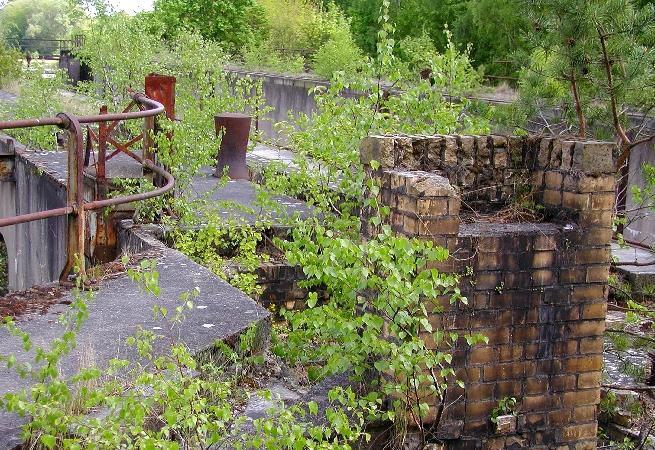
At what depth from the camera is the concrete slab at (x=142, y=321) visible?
473cm

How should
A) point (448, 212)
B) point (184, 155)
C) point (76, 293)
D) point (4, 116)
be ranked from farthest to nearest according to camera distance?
point (4, 116) → point (184, 155) → point (448, 212) → point (76, 293)

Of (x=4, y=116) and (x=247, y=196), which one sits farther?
(x=4, y=116)

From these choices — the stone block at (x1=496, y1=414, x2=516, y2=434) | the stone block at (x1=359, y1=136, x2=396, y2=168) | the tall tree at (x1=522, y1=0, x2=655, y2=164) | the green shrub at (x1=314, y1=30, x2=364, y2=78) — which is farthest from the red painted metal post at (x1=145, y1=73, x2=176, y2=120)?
the green shrub at (x1=314, y1=30, x2=364, y2=78)

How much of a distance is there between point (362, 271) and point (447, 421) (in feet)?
3.06

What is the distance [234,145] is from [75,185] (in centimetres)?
717

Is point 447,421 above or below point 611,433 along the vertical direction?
above

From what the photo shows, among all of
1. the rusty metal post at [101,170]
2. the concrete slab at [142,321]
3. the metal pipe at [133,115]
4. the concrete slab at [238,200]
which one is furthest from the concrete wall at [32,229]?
the concrete slab at [142,321]

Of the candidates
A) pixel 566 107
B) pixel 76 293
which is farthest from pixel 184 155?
pixel 76 293

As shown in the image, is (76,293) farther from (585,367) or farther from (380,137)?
(585,367)

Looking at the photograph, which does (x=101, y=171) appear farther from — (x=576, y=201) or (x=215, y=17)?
(x=215, y=17)

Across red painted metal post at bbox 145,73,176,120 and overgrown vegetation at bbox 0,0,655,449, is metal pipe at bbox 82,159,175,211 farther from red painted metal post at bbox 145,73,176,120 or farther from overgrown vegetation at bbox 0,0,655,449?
red painted metal post at bbox 145,73,176,120

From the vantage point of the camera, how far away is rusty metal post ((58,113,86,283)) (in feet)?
18.4

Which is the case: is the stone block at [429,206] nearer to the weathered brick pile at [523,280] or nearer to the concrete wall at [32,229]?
the weathered brick pile at [523,280]

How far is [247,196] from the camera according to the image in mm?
11266
